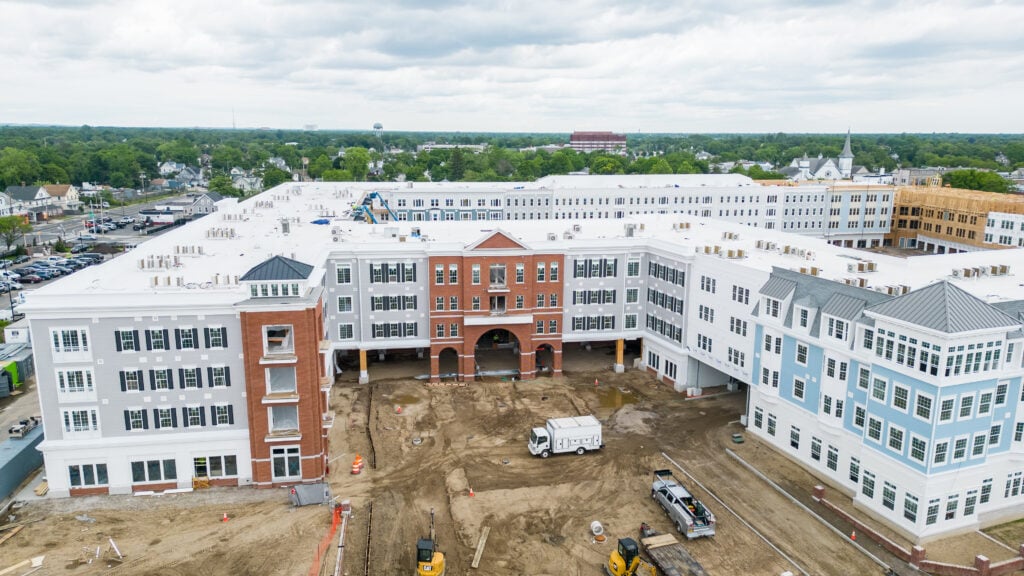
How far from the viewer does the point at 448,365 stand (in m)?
71.1

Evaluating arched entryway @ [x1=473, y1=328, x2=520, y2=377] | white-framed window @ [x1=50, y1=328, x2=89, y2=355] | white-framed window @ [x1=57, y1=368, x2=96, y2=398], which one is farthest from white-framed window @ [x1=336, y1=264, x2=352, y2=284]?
white-framed window @ [x1=57, y1=368, x2=96, y2=398]

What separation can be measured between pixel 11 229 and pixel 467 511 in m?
120

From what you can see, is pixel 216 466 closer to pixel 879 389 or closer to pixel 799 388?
pixel 799 388

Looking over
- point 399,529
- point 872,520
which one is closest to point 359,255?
point 399,529

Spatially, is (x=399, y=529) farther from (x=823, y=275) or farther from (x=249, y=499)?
(x=823, y=275)

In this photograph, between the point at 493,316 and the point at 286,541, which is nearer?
the point at 286,541

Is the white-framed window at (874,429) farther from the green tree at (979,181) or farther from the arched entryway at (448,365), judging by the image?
the green tree at (979,181)

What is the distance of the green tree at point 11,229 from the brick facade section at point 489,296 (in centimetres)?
9921

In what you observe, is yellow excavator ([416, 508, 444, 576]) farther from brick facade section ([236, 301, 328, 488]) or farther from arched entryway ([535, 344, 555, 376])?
arched entryway ([535, 344, 555, 376])

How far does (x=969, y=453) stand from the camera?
130ft

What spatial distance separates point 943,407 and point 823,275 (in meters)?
16.3

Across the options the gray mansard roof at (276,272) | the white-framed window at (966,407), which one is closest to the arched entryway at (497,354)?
the gray mansard roof at (276,272)

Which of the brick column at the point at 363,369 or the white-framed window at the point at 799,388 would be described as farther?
the brick column at the point at 363,369

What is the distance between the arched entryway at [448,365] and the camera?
2655 inches
